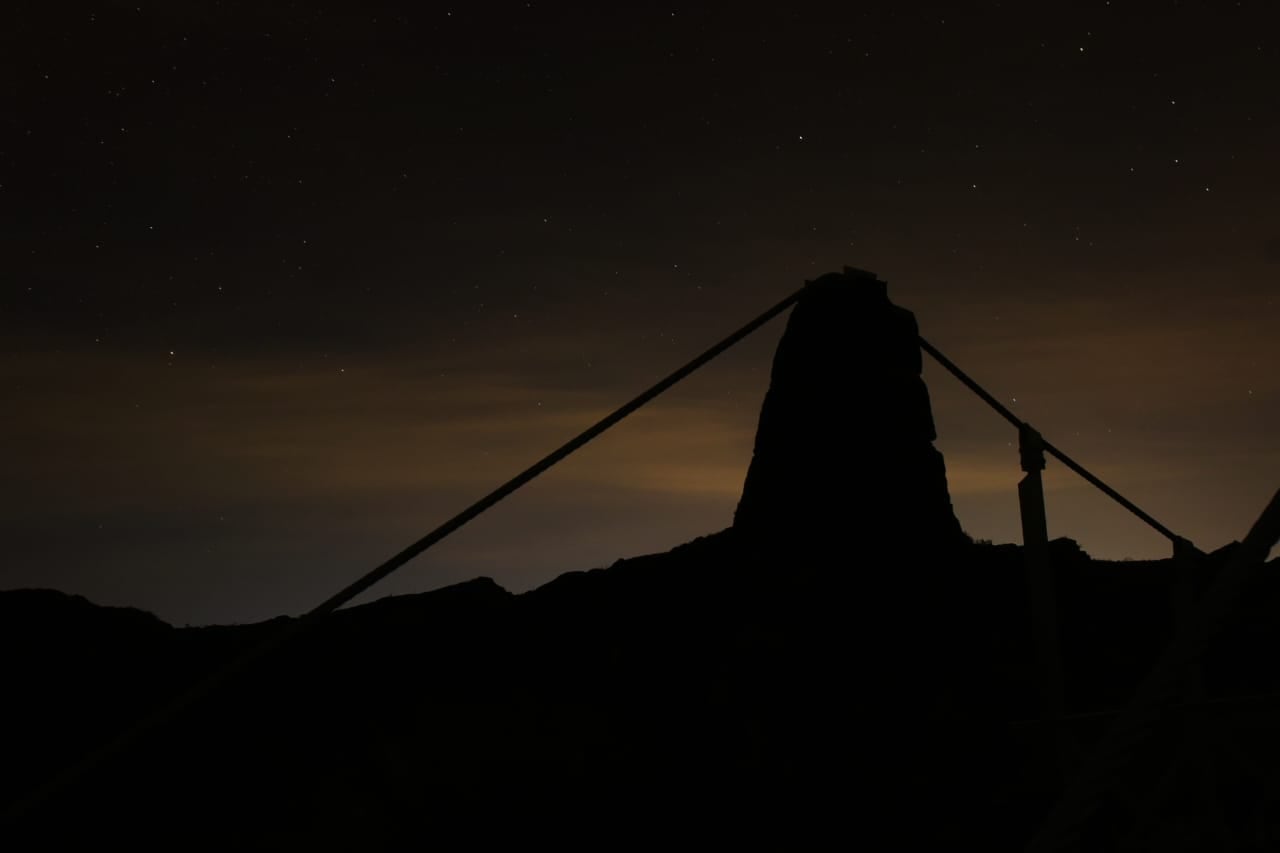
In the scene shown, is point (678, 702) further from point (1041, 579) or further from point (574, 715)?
point (1041, 579)

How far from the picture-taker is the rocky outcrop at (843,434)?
9.48m

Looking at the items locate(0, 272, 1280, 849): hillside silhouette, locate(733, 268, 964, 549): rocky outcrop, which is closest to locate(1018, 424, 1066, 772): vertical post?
locate(0, 272, 1280, 849): hillside silhouette

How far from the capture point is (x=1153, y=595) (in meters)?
21.4

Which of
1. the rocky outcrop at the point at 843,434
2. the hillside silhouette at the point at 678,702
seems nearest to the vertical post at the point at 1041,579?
the hillside silhouette at the point at 678,702

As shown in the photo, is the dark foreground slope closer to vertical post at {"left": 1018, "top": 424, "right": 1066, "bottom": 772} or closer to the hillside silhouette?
the hillside silhouette

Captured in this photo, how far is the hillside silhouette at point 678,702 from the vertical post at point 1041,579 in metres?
0.28

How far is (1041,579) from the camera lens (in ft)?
30.7

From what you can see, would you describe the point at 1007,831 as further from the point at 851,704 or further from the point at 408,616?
the point at 408,616

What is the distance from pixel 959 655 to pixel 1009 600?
10.0 m

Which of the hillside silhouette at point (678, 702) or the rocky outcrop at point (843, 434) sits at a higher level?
the rocky outcrop at point (843, 434)

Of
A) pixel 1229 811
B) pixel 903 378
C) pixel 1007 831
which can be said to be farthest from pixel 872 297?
pixel 1229 811

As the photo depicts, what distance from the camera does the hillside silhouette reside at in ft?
31.2

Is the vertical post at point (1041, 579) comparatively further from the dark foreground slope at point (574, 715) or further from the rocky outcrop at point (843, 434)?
the rocky outcrop at point (843, 434)

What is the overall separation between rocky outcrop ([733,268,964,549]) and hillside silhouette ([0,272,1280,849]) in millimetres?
19
